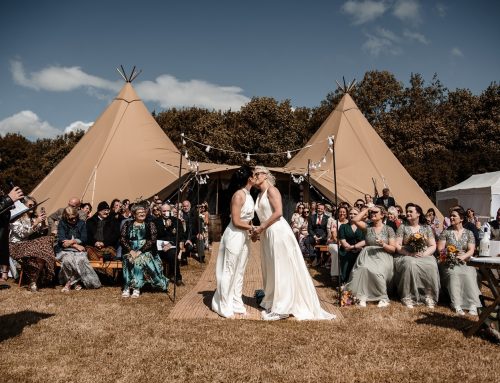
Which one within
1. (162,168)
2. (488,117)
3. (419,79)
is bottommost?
(162,168)

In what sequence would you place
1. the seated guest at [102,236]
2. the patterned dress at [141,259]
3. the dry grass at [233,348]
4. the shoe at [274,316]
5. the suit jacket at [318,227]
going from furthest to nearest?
the suit jacket at [318,227] < the seated guest at [102,236] < the patterned dress at [141,259] < the shoe at [274,316] < the dry grass at [233,348]

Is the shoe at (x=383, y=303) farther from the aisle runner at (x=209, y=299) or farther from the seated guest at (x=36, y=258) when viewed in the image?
the seated guest at (x=36, y=258)

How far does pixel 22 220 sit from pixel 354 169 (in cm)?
945

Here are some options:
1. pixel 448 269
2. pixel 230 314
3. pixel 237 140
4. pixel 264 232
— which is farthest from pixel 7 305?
pixel 237 140

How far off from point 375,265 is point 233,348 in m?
2.82

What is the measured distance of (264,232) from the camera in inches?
210

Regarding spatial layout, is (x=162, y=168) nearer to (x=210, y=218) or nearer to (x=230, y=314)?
(x=210, y=218)

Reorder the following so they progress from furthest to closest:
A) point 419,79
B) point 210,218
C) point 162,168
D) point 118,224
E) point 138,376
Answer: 1. point 419,79
2. point 210,218
3. point 162,168
4. point 118,224
5. point 138,376

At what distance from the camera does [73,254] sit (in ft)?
22.5

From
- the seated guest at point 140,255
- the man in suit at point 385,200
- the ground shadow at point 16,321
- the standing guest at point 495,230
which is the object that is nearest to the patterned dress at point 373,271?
the seated guest at point 140,255

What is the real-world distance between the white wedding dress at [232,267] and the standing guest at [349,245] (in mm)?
2254

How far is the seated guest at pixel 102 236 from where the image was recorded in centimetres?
727

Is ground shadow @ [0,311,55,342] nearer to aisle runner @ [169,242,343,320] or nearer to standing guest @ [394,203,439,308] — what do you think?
aisle runner @ [169,242,343,320]

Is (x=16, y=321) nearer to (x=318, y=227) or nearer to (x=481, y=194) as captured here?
(x=318, y=227)
